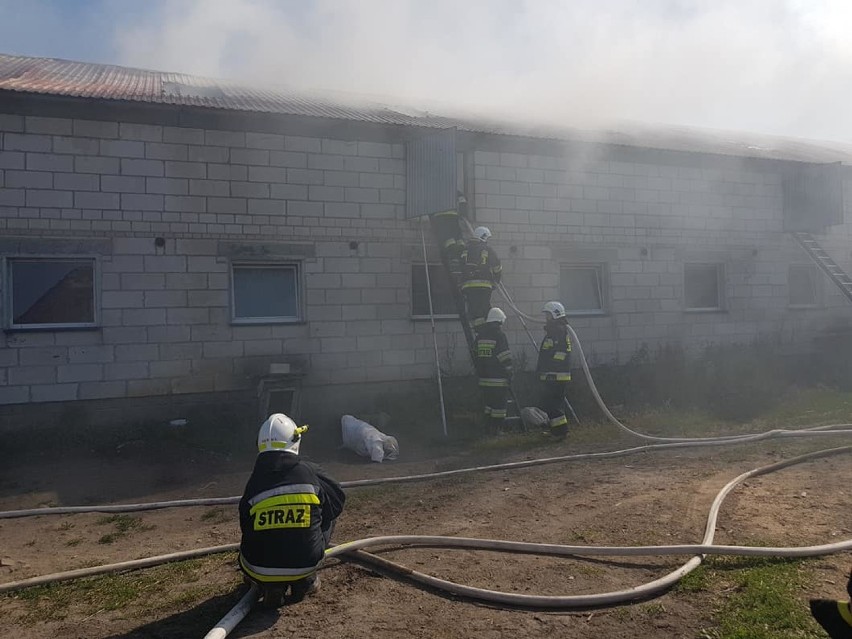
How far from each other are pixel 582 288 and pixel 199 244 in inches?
237

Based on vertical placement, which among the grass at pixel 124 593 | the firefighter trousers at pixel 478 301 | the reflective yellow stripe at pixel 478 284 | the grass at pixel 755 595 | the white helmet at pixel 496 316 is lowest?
the grass at pixel 124 593

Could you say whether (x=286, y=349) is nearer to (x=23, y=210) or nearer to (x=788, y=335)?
(x=23, y=210)

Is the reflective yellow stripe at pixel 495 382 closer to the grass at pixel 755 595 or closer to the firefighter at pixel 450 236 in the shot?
the firefighter at pixel 450 236

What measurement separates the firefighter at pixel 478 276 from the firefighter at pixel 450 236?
0.15 meters

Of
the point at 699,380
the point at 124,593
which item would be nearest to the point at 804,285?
the point at 699,380

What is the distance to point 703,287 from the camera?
12.2 meters

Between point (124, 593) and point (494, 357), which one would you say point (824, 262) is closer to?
point (494, 357)

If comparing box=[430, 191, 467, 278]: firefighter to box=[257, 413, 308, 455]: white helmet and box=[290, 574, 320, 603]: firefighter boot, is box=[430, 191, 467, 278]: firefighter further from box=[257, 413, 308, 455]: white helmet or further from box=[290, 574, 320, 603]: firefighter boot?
box=[290, 574, 320, 603]: firefighter boot

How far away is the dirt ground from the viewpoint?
357 cm

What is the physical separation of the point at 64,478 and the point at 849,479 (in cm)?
742

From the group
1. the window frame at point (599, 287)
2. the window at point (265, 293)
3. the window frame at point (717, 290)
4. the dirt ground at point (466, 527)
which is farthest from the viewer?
the window frame at point (717, 290)

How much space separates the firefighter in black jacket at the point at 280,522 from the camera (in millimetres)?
3633

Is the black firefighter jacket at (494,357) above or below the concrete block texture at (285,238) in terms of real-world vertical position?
below

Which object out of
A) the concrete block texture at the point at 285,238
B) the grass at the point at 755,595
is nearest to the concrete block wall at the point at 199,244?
the concrete block texture at the point at 285,238
